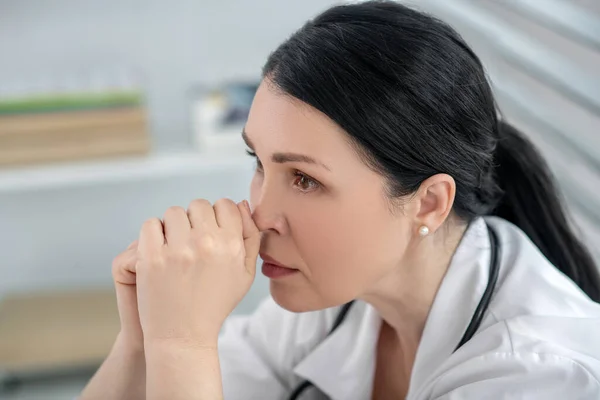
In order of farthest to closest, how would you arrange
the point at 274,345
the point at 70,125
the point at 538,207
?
the point at 70,125 < the point at 274,345 < the point at 538,207

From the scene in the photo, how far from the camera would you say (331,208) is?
3.22 ft

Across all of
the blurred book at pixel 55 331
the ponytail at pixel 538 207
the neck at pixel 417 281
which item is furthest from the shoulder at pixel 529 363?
the blurred book at pixel 55 331

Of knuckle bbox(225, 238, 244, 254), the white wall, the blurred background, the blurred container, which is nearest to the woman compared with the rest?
knuckle bbox(225, 238, 244, 254)

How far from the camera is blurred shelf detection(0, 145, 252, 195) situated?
187cm

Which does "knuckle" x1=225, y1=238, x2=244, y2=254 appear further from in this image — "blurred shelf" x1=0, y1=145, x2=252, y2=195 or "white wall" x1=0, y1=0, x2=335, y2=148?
"white wall" x1=0, y1=0, x2=335, y2=148

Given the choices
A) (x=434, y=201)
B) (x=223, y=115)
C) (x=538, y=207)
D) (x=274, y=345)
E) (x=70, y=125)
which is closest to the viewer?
(x=434, y=201)

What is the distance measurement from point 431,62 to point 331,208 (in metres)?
0.24

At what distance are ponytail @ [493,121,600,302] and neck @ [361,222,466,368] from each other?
0.44 ft

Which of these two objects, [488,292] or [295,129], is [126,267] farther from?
[488,292]

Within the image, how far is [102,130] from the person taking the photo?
189cm

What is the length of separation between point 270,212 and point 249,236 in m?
0.05

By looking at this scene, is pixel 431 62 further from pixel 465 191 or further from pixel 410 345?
pixel 410 345

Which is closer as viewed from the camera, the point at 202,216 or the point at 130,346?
the point at 202,216

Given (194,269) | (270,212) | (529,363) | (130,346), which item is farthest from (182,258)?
(529,363)
